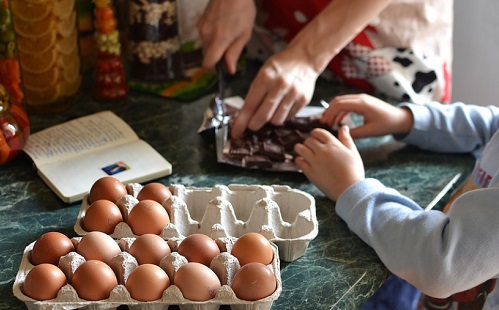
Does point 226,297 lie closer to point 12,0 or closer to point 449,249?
point 449,249

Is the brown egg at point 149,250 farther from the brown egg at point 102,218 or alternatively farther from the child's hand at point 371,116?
the child's hand at point 371,116

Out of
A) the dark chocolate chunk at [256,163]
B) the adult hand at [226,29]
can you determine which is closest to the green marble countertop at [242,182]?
the dark chocolate chunk at [256,163]

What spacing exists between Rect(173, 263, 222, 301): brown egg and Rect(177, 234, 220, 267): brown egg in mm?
47

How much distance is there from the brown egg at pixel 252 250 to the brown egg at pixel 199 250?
3 centimetres

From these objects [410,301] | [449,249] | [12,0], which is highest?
[12,0]

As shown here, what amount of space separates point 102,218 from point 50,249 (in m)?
0.11

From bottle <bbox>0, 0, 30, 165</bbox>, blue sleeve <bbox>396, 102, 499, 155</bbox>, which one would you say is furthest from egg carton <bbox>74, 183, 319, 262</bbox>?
blue sleeve <bbox>396, 102, 499, 155</bbox>

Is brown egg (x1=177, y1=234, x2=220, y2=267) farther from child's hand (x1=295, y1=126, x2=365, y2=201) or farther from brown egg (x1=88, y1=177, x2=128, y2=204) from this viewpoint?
child's hand (x1=295, y1=126, x2=365, y2=201)

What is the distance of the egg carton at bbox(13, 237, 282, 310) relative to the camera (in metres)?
0.94

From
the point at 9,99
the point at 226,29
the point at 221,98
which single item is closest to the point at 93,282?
the point at 9,99

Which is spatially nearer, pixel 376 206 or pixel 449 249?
pixel 449 249

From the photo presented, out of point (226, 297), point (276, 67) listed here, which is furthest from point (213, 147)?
point (226, 297)

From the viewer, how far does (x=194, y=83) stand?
1733 mm

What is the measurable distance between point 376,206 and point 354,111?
1.13 feet
